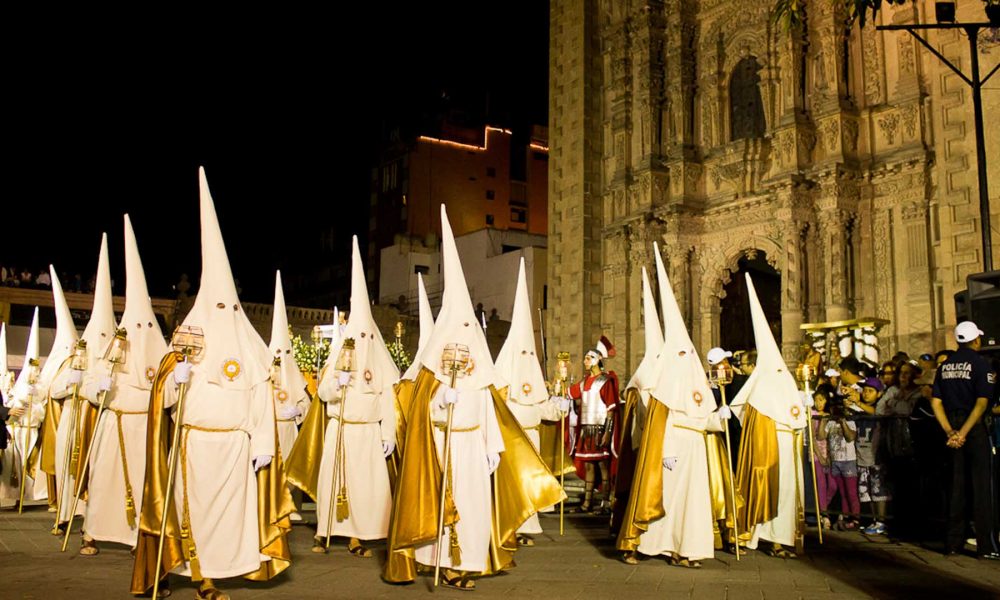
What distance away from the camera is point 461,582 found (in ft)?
23.5

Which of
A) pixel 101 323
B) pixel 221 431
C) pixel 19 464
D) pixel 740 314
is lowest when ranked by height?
pixel 19 464

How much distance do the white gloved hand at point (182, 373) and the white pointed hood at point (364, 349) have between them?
10.2 ft

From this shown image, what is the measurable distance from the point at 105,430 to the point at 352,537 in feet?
8.42

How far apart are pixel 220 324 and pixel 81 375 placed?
3.92 m

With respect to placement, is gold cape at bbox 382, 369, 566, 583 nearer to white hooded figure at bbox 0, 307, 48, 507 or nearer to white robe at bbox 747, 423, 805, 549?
white robe at bbox 747, 423, 805, 549

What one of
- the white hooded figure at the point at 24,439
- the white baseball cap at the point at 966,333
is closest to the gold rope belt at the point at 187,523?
the white hooded figure at the point at 24,439

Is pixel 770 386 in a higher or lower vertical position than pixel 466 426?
higher

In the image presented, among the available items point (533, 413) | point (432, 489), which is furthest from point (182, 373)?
point (533, 413)

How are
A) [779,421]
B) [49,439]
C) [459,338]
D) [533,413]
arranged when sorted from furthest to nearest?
[533,413]
[49,439]
[779,421]
[459,338]

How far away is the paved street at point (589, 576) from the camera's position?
6.89 m

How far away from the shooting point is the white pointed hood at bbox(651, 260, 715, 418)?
862 cm

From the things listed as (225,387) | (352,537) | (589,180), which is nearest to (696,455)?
(352,537)

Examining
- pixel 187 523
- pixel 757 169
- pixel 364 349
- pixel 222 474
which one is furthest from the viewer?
pixel 757 169

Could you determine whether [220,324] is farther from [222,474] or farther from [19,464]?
[19,464]
